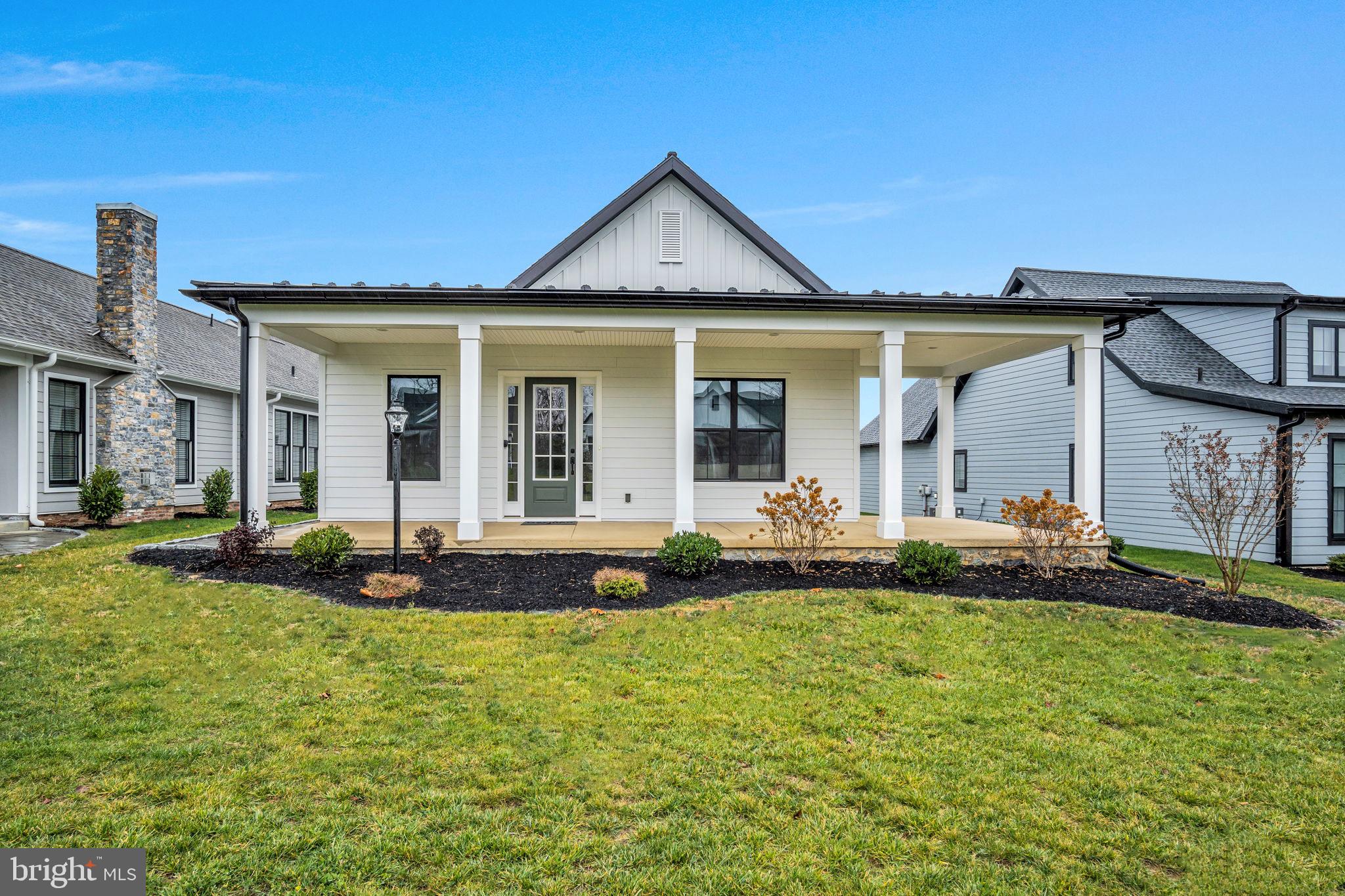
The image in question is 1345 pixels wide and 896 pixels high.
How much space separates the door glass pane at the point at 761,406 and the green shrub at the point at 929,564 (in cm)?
374

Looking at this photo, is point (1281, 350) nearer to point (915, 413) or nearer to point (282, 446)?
point (915, 413)

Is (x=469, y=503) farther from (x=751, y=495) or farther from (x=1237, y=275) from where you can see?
(x=1237, y=275)

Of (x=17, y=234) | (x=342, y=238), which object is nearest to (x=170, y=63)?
(x=342, y=238)

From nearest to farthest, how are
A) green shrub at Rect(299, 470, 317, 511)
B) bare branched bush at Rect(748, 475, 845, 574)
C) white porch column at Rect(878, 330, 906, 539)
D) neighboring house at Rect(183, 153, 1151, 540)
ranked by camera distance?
1. bare branched bush at Rect(748, 475, 845, 574)
2. white porch column at Rect(878, 330, 906, 539)
3. neighboring house at Rect(183, 153, 1151, 540)
4. green shrub at Rect(299, 470, 317, 511)

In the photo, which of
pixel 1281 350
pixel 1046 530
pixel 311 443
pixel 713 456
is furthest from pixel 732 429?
pixel 311 443

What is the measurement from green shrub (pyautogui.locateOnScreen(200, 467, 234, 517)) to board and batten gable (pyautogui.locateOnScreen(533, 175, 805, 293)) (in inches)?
364

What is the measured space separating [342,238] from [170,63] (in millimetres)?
7636

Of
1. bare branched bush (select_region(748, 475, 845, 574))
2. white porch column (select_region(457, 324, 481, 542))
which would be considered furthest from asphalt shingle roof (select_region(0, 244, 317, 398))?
bare branched bush (select_region(748, 475, 845, 574))

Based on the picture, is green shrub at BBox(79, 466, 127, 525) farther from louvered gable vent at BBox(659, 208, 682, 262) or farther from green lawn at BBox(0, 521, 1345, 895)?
louvered gable vent at BBox(659, 208, 682, 262)

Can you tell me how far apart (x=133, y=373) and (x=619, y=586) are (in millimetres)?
12170

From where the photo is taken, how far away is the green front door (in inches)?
389

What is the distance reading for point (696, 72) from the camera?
1598cm

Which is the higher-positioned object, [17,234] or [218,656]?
[17,234]

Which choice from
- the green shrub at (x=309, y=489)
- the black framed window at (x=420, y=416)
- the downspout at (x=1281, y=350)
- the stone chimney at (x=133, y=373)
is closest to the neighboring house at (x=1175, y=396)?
the downspout at (x=1281, y=350)
